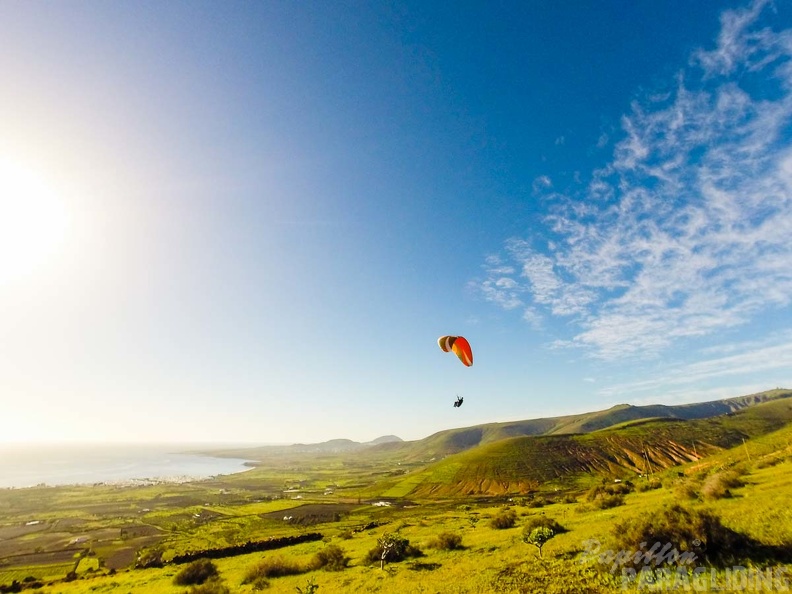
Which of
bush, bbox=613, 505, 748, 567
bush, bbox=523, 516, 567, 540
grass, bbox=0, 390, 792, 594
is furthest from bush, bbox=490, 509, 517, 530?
bush, bbox=613, 505, 748, 567

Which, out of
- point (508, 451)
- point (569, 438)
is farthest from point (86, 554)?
point (569, 438)

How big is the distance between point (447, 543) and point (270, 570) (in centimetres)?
2012

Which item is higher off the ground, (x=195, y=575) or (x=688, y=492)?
(x=688, y=492)

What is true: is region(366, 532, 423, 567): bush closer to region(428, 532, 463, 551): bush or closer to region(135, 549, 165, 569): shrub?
region(428, 532, 463, 551): bush

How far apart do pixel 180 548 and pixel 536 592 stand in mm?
91396

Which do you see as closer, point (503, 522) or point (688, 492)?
point (688, 492)

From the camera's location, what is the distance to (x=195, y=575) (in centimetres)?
4606

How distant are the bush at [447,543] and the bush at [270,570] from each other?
1526 centimetres

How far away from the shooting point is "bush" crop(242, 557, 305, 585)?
1604 inches

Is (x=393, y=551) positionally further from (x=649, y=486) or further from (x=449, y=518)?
(x=649, y=486)

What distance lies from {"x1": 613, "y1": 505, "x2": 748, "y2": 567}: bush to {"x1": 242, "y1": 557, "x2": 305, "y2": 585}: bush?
119 feet

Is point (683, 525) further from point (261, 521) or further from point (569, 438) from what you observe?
point (569, 438)

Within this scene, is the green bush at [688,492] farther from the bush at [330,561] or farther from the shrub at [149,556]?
the shrub at [149,556]

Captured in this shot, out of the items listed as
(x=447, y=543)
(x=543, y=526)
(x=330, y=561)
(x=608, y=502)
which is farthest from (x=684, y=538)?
(x=330, y=561)
